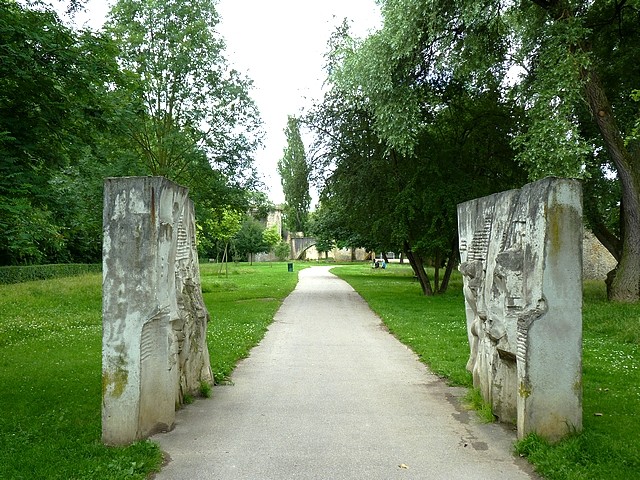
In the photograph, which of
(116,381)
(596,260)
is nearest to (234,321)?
(116,381)

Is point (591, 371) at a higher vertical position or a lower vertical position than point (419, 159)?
lower

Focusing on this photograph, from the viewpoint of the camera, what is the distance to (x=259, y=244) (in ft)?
217

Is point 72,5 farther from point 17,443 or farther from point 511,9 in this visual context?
point 511,9

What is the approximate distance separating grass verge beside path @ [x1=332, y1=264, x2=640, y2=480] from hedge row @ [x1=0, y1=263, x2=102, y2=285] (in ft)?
59.4

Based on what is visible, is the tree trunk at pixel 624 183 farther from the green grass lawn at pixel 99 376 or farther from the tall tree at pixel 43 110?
the tall tree at pixel 43 110

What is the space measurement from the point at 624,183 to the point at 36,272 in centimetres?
2722

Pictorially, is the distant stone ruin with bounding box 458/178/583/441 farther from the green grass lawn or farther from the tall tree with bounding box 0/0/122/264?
the tall tree with bounding box 0/0/122/264

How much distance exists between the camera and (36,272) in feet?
94.2

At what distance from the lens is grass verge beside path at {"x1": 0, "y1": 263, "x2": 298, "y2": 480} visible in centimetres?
486

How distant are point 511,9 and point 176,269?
13659 millimetres

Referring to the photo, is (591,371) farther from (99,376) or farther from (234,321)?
(234,321)

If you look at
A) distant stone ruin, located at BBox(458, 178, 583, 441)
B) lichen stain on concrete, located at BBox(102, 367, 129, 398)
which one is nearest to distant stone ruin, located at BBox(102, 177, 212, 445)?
lichen stain on concrete, located at BBox(102, 367, 129, 398)

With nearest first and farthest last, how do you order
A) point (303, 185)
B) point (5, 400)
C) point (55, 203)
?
point (5, 400)
point (55, 203)
point (303, 185)

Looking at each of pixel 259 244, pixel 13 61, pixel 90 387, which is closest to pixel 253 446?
pixel 90 387
